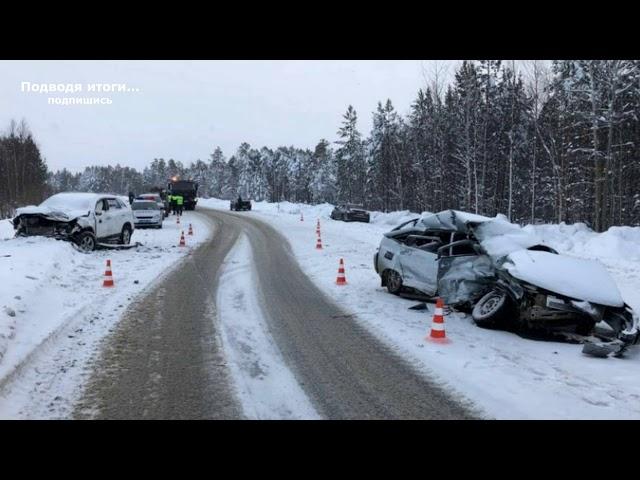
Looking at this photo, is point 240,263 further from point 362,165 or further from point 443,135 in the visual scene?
point 362,165

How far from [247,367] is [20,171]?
3064 inches

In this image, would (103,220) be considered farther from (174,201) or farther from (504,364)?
(174,201)

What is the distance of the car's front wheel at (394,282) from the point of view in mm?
10914

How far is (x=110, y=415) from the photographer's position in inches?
181

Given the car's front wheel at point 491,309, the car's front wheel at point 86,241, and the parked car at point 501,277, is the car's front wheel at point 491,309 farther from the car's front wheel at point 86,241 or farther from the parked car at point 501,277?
the car's front wheel at point 86,241

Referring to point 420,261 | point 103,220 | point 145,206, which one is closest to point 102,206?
point 103,220

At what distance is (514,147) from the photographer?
3634 centimetres

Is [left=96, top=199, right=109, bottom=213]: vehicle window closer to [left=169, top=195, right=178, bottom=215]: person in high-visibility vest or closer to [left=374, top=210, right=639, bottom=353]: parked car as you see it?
[left=374, top=210, right=639, bottom=353]: parked car

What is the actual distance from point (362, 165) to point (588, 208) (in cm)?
3467

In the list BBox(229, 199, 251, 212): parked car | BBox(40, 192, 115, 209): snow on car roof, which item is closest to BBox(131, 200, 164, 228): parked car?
BBox(40, 192, 115, 209): snow on car roof

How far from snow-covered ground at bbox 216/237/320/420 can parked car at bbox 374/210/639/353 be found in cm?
339

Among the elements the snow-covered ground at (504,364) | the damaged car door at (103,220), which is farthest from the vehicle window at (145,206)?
the snow-covered ground at (504,364)

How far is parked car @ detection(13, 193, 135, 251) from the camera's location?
1569 cm

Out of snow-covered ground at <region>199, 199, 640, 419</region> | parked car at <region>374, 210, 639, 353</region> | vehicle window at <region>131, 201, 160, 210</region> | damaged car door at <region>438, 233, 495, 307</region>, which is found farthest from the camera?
vehicle window at <region>131, 201, 160, 210</region>
